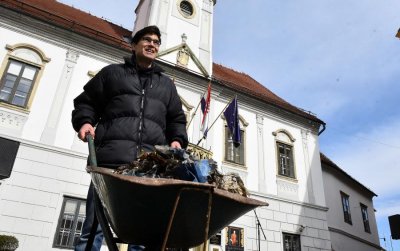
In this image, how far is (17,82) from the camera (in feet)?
33.7

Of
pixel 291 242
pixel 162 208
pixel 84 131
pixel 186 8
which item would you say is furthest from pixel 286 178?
pixel 162 208

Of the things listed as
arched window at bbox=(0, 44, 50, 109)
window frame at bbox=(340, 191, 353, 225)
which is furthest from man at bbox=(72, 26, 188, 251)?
window frame at bbox=(340, 191, 353, 225)

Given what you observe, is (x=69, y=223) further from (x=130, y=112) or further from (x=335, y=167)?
(x=335, y=167)

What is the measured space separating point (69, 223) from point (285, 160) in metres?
9.07

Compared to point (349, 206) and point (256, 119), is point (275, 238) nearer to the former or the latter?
point (256, 119)

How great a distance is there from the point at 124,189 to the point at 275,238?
11.7 meters

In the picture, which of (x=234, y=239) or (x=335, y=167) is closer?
(x=234, y=239)

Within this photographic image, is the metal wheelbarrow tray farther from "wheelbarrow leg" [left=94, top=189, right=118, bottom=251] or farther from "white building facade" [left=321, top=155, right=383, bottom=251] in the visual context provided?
"white building facade" [left=321, top=155, right=383, bottom=251]

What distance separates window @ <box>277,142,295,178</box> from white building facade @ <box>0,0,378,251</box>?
5 cm

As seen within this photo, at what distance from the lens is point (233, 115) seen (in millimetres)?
11469

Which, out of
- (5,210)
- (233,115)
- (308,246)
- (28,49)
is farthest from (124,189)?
(308,246)

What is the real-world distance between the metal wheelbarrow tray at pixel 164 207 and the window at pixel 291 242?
11614 millimetres

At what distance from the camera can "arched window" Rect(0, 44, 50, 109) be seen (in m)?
10.0

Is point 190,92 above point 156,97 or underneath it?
above
